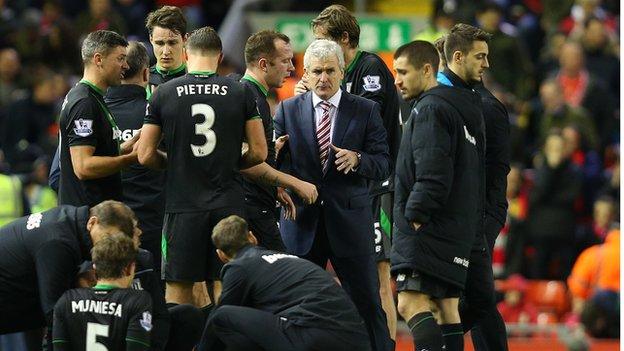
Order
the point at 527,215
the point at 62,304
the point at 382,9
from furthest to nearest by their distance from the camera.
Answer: the point at 382,9
the point at 527,215
the point at 62,304

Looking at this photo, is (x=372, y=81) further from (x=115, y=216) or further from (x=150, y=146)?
(x=115, y=216)

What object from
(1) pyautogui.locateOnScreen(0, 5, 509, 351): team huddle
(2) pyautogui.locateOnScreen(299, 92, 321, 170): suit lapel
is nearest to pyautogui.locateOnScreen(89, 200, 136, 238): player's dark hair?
(1) pyautogui.locateOnScreen(0, 5, 509, 351): team huddle

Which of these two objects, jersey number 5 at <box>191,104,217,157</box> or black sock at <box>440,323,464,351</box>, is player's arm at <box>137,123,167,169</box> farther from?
black sock at <box>440,323,464,351</box>

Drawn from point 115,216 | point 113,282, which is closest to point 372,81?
point 115,216

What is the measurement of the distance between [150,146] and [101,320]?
1.15 metres

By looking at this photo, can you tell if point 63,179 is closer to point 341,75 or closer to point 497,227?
point 341,75

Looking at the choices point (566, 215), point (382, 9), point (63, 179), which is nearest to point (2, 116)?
point (382, 9)

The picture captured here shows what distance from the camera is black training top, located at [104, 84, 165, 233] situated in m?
11.2

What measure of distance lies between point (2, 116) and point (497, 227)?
9.70 metres

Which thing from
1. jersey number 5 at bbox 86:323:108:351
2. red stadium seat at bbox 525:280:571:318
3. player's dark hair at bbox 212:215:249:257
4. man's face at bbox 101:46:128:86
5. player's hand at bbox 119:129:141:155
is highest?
man's face at bbox 101:46:128:86

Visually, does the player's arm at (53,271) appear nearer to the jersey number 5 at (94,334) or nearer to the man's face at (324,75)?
the jersey number 5 at (94,334)

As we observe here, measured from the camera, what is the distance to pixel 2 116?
767 inches

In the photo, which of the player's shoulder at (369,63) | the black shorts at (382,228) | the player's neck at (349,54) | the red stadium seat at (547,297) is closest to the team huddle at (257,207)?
the player's neck at (349,54)

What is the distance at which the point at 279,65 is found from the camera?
35.2ft
